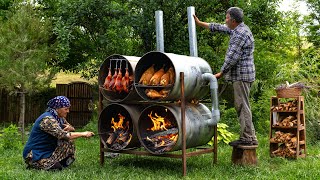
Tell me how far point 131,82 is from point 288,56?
55.7 feet

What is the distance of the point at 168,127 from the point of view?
275 inches

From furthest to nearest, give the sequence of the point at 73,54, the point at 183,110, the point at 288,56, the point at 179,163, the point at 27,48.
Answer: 1. the point at 288,56
2. the point at 73,54
3. the point at 27,48
4. the point at 179,163
5. the point at 183,110

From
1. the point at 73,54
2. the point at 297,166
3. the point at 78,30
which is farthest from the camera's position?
the point at 73,54

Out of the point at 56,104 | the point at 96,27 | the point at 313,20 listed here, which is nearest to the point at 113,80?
the point at 56,104

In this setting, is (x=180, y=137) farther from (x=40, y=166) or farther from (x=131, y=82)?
(x=40, y=166)

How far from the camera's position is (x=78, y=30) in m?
13.7

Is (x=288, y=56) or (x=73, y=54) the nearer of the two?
(x=73, y=54)

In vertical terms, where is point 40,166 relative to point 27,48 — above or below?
below

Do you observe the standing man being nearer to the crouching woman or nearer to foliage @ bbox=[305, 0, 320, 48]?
the crouching woman

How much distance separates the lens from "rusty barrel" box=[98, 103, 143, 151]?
24.0 ft

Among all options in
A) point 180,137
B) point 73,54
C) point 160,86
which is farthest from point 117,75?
point 73,54

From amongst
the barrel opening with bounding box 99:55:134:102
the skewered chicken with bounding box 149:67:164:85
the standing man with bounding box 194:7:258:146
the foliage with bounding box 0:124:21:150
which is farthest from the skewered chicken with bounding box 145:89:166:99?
the foliage with bounding box 0:124:21:150

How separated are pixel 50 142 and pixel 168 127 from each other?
180cm

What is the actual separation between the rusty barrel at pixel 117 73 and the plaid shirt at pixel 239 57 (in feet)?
4.70
